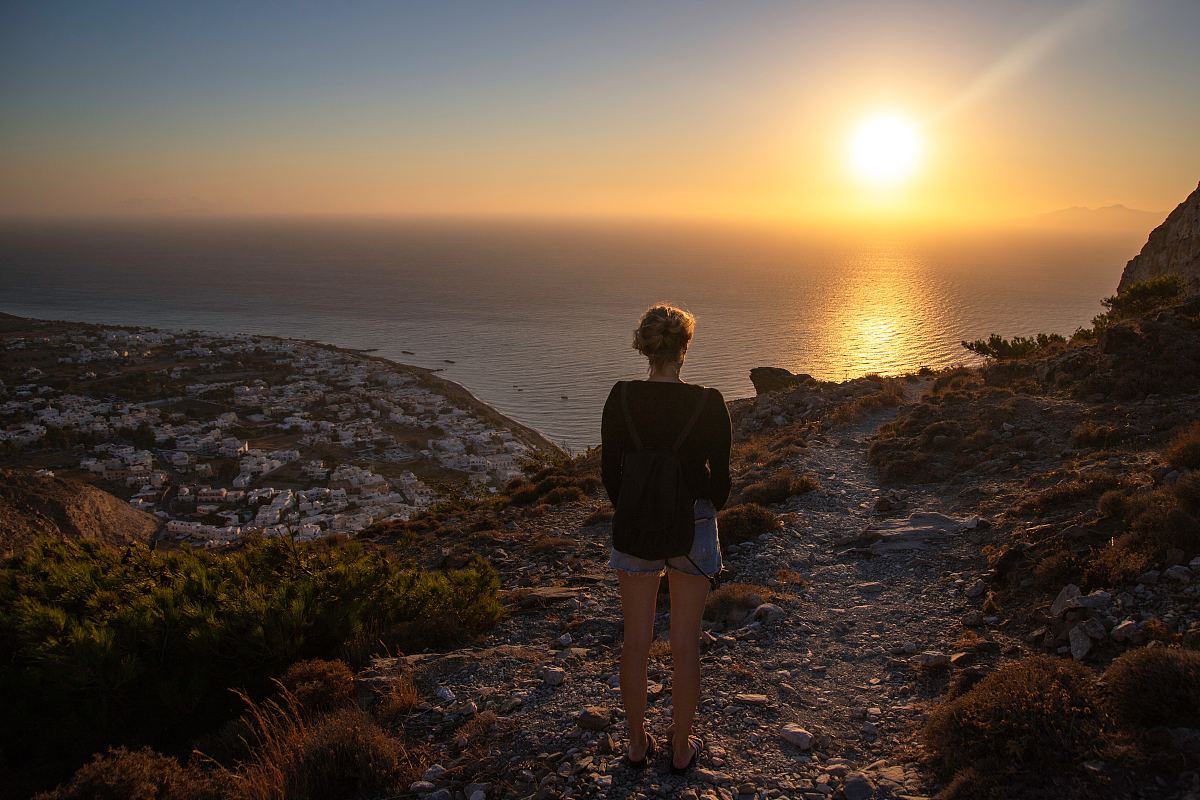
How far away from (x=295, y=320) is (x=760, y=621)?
→ 97156 millimetres

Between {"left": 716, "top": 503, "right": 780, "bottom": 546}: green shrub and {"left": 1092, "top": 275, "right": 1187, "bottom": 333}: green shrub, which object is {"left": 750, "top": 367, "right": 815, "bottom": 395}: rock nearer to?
{"left": 1092, "top": 275, "right": 1187, "bottom": 333}: green shrub

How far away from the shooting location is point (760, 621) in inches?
246

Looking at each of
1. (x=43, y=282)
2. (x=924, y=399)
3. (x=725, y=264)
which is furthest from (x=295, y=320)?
(x=725, y=264)

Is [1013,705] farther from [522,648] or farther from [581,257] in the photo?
[581,257]

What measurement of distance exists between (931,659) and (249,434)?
146 feet

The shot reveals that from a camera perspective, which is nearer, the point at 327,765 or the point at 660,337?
the point at 660,337

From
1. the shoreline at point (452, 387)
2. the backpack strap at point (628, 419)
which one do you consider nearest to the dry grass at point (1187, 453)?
the backpack strap at point (628, 419)

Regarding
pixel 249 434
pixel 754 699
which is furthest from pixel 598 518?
pixel 249 434

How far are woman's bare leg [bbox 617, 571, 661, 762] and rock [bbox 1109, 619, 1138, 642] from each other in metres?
3.39

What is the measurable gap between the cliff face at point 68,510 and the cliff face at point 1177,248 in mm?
38596

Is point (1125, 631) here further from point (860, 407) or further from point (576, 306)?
point (576, 306)

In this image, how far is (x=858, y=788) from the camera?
3.59 m

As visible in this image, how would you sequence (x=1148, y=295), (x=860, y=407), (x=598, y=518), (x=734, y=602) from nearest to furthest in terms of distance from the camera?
(x=734, y=602), (x=598, y=518), (x=860, y=407), (x=1148, y=295)

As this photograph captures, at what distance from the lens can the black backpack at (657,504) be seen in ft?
10.6
